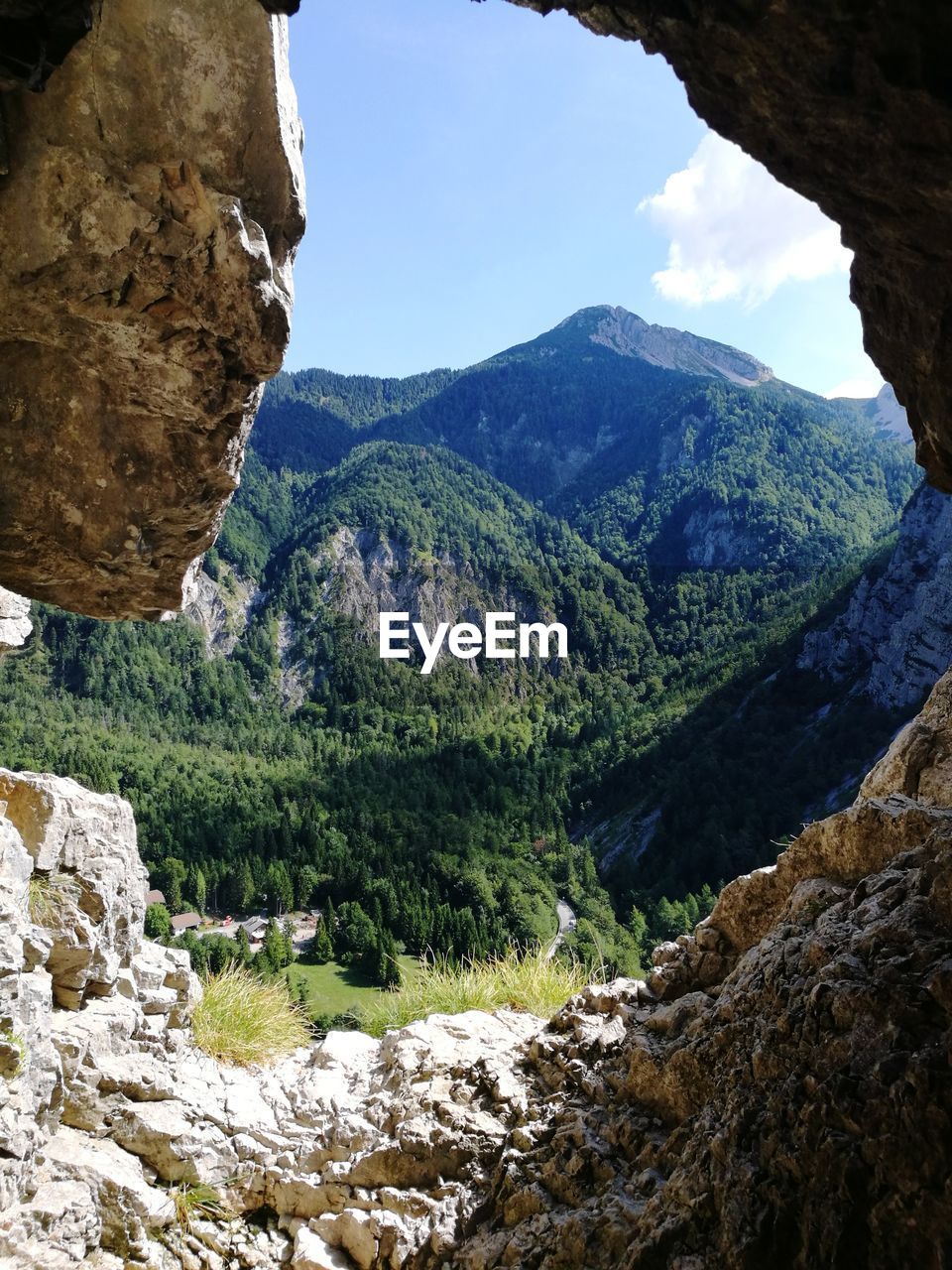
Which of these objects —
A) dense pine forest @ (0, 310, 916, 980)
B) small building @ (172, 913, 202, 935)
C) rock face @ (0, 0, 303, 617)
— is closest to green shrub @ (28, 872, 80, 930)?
rock face @ (0, 0, 303, 617)

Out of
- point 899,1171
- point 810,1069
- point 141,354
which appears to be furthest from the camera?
point 141,354

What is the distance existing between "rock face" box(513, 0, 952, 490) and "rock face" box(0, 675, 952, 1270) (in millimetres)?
3120

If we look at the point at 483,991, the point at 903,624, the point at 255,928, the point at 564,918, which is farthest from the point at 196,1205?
the point at 903,624

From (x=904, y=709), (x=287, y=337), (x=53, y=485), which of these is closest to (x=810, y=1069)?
(x=287, y=337)

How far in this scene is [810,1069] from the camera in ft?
14.5

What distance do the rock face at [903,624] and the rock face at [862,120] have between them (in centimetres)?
9184

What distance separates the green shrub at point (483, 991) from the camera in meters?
10.7

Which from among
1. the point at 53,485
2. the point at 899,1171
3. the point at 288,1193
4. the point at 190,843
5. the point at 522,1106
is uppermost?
the point at 53,485

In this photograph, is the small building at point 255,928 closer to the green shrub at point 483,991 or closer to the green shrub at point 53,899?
the green shrub at point 483,991

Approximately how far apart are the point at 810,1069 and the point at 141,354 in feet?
21.9

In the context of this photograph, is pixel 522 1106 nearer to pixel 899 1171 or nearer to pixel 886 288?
pixel 899 1171

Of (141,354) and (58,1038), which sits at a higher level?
(141,354)

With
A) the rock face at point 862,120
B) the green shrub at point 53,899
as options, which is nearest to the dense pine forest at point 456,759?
the green shrub at point 53,899

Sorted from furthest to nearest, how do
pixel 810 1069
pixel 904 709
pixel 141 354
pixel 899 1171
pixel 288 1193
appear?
pixel 904 709
pixel 288 1193
pixel 141 354
pixel 810 1069
pixel 899 1171
